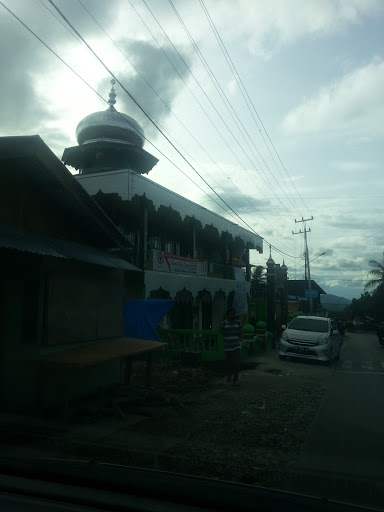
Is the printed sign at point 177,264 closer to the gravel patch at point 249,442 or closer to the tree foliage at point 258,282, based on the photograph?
the gravel patch at point 249,442

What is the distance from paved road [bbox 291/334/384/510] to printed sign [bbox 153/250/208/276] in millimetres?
8113

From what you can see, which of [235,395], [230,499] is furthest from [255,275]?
[230,499]

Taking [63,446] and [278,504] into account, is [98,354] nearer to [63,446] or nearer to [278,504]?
[63,446]

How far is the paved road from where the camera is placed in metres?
4.60

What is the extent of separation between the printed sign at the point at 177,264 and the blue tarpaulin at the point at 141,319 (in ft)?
14.4

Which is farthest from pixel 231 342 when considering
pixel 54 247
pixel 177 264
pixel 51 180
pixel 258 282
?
pixel 258 282

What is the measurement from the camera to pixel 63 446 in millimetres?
5766

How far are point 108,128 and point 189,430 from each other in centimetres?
1588

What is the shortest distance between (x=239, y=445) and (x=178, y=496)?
3.76 metres

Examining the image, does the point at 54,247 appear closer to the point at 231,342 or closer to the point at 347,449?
the point at 347,449

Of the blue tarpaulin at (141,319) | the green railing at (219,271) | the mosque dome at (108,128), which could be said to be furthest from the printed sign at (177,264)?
the mosque dome at (108,128)

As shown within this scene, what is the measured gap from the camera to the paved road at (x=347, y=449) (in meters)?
4.60

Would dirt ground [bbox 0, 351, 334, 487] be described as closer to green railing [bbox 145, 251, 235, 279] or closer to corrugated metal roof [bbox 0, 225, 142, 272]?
corrugated metal roof [bbox 0, 225, 142, 272]

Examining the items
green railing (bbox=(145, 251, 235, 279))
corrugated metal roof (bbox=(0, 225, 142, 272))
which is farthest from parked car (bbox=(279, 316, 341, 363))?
corrugated metal roof (bbox=(0, 225, 142, 272))
